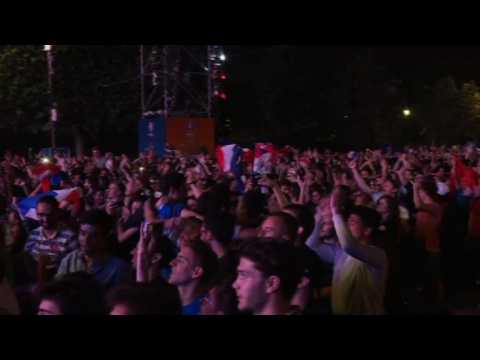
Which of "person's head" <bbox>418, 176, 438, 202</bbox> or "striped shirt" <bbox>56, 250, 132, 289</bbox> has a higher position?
"person's head" <bbox>418, 176, 438, 202</bbox>

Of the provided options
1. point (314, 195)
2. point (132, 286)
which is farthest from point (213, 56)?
point (132, 286)

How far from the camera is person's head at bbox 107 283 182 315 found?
3277mm

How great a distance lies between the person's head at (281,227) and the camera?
5.26 m

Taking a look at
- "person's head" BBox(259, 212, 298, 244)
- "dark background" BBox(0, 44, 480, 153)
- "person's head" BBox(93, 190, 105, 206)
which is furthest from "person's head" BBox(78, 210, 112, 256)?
"dark background" BBox(0, 44, 480, 153)

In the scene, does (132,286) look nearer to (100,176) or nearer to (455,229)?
(455,229)

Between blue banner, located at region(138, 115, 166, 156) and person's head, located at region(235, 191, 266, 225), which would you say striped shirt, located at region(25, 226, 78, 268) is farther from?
blue banner, located at region(138, 115, 166, 156)

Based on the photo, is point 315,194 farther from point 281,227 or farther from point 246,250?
point 246,250

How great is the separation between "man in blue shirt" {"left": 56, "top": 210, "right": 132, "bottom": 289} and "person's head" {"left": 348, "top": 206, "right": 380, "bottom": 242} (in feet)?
5.28

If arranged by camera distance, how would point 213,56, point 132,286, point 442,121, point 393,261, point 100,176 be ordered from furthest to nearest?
point 442,121 → point 213,56 → point 100,176 → point 393,261 → point 132,286

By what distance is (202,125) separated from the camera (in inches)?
841

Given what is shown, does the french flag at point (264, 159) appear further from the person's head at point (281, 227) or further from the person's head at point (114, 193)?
the person's head at point (281, 227)

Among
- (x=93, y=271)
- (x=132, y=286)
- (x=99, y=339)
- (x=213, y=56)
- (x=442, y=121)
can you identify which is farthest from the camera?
(x=442, y=121)

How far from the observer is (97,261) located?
5465 mm

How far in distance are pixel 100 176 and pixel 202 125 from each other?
8.53 m
